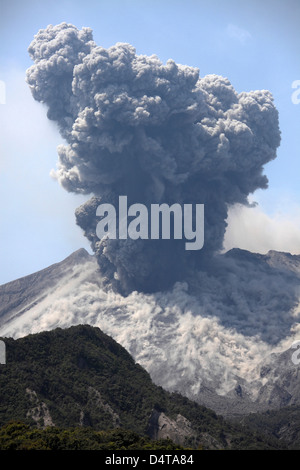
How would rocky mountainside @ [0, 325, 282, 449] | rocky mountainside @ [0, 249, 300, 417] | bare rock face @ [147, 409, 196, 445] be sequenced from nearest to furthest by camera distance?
rocky mountainside @ [0, 325, 282, 449] → bare rock face @ [147, 409, 196, 445] → rocky mountainside @ [0, 249, 300, 417]

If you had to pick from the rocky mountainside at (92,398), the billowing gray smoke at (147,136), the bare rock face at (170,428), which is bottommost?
the bare rock face at (170,428)

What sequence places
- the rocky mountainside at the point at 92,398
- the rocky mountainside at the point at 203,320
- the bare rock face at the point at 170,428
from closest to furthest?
the rocky mountainside at the point at 92,398, the bare rock face at the point at 170,428, the rocky mountainside at the point at 203,320

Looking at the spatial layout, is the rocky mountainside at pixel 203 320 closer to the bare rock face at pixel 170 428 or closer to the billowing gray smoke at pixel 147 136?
the billowing gray smoke at pixel 147 136

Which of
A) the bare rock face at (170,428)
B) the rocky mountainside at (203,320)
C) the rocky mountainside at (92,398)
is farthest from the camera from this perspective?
the rocky mountainside at (203,320)

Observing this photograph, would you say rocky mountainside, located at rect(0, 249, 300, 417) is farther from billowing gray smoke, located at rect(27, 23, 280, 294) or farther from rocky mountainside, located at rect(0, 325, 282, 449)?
rocky mountainside, located at rect(0, 325, 282, 449)

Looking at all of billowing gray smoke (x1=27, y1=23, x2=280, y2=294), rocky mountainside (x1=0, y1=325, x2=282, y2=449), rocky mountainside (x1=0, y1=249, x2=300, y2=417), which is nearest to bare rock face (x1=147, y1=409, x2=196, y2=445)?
rocky mountainside (x1=0, y1=325, x2=282, y2=449)

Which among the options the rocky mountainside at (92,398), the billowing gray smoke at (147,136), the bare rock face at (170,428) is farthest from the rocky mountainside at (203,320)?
the bare rock face at (170,428)
